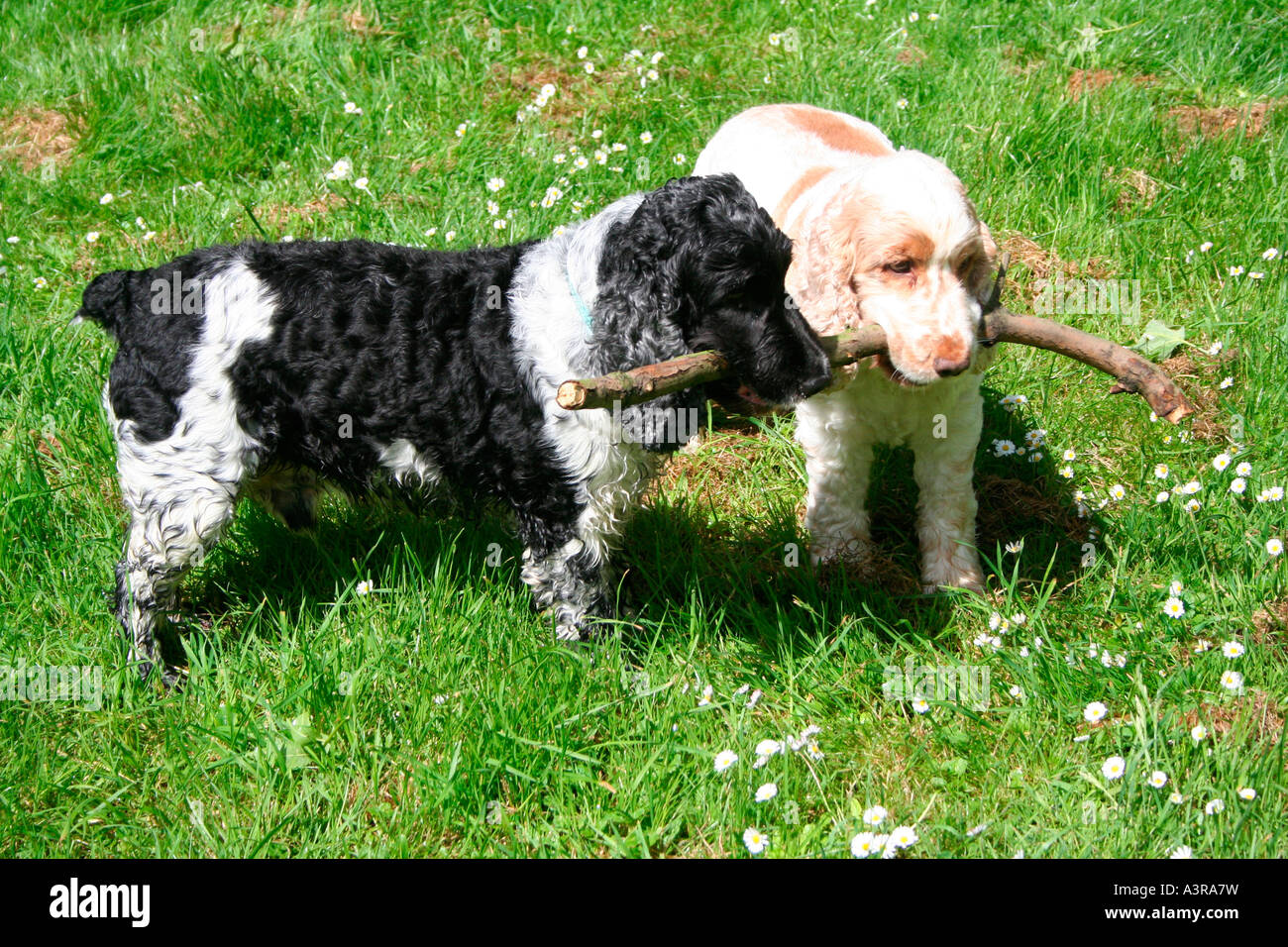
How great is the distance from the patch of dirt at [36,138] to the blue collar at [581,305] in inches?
157

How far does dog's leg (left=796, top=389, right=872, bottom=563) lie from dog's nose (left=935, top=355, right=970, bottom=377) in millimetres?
567

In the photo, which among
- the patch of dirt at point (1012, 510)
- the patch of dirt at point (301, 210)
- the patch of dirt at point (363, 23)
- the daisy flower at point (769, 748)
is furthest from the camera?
the patch of dirt at point (363, 23)

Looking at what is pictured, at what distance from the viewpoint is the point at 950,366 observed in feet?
11.0

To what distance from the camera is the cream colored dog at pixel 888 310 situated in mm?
3438

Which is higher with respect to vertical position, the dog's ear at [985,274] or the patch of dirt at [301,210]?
the patch of dirt at [301,210]

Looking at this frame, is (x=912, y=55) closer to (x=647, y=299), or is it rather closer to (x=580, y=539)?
(x=647, y=299)

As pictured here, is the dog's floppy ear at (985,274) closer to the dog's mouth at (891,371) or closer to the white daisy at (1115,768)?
the dog's mouth at (891,371)

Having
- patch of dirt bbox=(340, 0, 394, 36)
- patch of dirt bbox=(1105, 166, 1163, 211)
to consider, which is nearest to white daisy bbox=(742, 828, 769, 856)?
patch of dirt bbox=(1105, 166, 1163, 211)

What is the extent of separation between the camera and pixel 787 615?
380 centimetres

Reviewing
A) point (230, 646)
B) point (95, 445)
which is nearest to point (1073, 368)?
point (230, 646)

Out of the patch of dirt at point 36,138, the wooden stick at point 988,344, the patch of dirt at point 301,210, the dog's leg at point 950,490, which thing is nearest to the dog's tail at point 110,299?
the wooden stick at point 988,344

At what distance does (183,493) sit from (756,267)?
1.92 meters

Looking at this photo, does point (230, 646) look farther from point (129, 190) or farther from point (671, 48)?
point (671, 48)

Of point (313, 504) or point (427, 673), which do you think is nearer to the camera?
point (427, 673)
